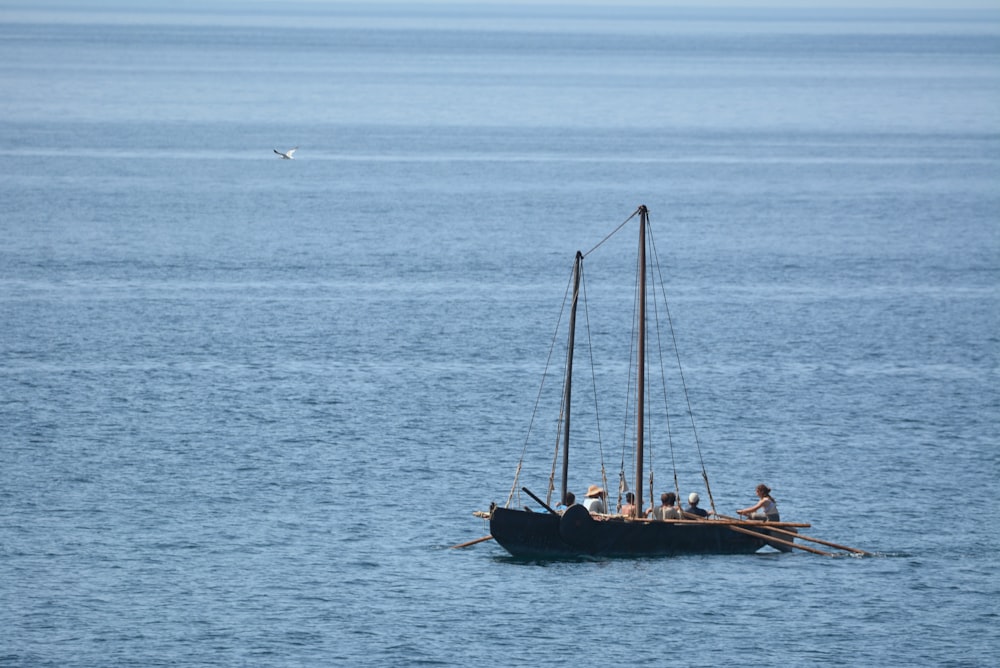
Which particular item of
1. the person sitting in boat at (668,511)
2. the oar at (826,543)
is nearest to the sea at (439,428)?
the oar at (826,543)

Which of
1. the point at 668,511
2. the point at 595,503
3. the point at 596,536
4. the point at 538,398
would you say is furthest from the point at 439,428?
the point at 668,511

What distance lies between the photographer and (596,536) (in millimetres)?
54250

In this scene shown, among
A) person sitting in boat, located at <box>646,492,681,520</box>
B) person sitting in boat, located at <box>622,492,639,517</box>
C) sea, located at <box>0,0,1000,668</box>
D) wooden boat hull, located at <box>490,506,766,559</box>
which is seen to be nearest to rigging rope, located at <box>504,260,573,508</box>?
sea, located at <box>0,0,1000,668</box>

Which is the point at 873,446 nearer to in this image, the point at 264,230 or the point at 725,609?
the point at 725,609

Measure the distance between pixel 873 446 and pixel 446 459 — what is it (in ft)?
58.5

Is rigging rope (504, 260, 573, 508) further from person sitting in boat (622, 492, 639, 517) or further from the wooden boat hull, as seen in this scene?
person sitting in boat (622, 492, 639, 517)

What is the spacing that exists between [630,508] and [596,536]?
5.17 ft

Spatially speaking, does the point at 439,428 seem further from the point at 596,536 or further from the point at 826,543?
the point at 826,543

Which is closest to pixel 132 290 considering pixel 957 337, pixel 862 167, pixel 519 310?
pixel 519 310

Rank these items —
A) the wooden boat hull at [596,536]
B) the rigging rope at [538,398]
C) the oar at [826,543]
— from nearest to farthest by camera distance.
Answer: the wooden boat hull at [596,536] < the oar at [826,543] < the rigging rope at [538,398]

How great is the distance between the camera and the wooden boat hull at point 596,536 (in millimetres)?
53781

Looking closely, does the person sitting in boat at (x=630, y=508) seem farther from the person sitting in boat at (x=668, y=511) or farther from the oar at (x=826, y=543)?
the oar at (x=826, y=543)

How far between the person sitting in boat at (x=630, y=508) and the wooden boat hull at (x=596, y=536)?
716mm

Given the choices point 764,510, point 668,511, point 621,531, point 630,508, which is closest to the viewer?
point 621,531
